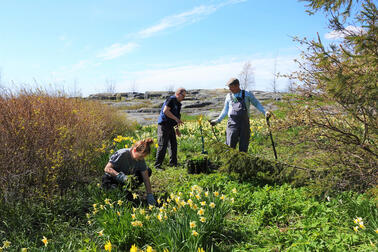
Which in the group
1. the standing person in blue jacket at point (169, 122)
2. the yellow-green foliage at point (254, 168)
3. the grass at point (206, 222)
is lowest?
the grass at point (206, 222)

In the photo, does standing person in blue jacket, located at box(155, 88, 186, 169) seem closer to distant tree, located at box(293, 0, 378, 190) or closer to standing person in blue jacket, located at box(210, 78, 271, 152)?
standing person in blue jacket, located at box(210, 78, 271, 152)

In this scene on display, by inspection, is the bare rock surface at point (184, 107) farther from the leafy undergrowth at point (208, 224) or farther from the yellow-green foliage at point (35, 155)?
the yellow-green foliage at point (35, 155)

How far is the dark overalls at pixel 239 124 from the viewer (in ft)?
15.8

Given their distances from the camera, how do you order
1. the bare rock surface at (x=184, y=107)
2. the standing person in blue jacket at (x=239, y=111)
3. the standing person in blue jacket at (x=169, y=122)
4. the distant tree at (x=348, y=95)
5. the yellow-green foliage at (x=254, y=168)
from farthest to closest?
the bare rock surface at (x=184, y=107), the standing person in blue jacket at (x=169, y=122), the standing person in blue jacket at (x=239, y=111), the yellow-green foliage at (x=254, y=168), the distant tree at (x=348, y=95)

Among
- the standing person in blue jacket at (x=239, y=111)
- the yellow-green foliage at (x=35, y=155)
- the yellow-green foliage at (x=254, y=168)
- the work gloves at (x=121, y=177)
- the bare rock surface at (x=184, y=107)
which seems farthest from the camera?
the bare rock surface at (x=184, y=107)

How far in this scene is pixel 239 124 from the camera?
16.0ft

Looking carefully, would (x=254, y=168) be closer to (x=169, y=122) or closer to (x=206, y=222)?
(x=206, y=222)

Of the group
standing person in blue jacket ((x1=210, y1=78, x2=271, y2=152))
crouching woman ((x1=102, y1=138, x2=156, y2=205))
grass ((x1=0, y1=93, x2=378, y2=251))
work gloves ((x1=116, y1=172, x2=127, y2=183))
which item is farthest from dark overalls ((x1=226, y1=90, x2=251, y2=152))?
work gloves ((x1=116, y1=172, x2=127, y2=183))

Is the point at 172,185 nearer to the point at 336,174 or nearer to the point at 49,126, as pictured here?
the point at 49,126

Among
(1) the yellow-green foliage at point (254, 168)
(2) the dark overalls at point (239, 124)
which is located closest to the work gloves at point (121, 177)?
(1) the yellow-green foliage at point (254, 168)

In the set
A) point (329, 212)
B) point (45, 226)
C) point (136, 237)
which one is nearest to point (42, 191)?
point (45, 226)

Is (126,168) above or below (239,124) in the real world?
below

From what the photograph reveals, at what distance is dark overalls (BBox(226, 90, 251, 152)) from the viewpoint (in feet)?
15.8

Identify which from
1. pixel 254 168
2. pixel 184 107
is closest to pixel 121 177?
pixel 254 168
